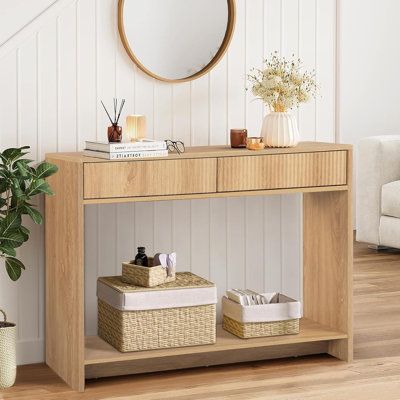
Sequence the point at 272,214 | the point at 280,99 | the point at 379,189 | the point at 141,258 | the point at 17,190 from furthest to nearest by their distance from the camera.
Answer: the point at 379,189 < the point at 272,214 < the point at 280,99 < the point at 141,258 < the point at 17,190

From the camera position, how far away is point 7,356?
12.0ft

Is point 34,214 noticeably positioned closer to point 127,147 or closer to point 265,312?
point 127,147

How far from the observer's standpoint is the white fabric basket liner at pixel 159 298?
12.2 feet

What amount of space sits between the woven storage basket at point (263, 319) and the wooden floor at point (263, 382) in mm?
139

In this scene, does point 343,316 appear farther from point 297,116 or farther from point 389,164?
point 389,164

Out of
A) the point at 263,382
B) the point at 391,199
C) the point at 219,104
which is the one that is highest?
the point at 219,104

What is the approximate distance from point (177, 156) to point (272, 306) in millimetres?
737

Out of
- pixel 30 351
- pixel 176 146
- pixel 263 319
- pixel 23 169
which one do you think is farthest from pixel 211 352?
pixel 23 169

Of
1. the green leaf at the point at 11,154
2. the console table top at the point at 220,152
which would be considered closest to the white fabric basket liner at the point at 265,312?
the console table top at the point at 220,152

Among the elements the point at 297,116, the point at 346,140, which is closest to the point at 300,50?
the point at 297,116

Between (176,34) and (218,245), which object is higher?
(176,34)

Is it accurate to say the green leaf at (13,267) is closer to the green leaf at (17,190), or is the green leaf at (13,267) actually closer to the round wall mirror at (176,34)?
the green leaf at (17,190)

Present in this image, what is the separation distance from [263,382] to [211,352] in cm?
29

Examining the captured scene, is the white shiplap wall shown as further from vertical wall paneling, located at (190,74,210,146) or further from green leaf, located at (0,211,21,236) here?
green leaf, located at (0,211,21,236)
